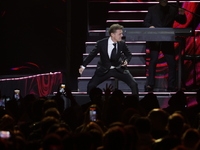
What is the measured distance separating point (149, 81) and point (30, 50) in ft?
18.3

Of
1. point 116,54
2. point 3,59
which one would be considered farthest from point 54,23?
point 116,54

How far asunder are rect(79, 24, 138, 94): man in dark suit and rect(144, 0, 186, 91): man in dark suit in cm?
56

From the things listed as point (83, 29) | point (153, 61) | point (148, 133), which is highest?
point (83, 29)

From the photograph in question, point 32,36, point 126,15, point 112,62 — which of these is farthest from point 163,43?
point 32,36

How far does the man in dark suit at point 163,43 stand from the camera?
10.6 meters

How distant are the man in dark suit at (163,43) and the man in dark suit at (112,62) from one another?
562 mm

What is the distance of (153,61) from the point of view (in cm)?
1066

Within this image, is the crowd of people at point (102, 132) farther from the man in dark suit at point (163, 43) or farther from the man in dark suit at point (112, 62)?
the man in dark suit at point (163, 43)

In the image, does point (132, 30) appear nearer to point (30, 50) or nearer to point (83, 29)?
point (83, 29)

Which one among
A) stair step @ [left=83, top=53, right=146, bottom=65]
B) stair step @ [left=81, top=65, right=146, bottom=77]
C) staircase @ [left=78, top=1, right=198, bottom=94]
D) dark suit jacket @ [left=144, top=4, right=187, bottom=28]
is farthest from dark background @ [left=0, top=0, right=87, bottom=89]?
dark suit jacket @ [left=144, top=4, right=187, bottom=28]

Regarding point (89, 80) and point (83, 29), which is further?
point (83, 29)

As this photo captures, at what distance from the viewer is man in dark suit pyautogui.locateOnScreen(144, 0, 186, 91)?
10648 millimetres

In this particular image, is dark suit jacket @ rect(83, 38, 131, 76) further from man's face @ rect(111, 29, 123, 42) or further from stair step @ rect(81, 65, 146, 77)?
stair step @ rect(81, 65, 146, 77)

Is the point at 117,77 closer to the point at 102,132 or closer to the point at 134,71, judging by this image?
the point at 134,71
